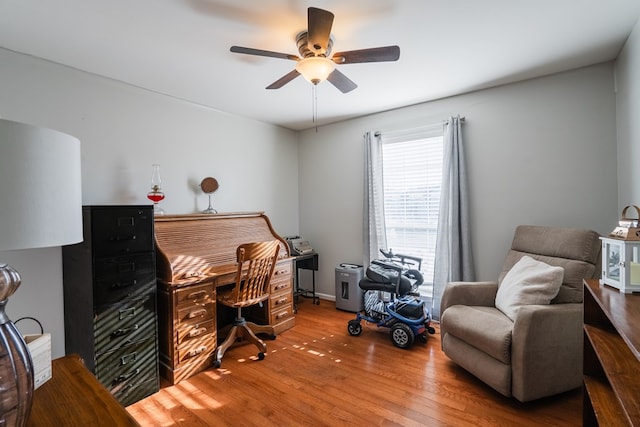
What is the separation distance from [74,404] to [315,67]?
1937 mm

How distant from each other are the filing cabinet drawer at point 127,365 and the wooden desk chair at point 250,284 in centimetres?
52

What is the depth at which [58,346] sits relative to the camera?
87.8 inches

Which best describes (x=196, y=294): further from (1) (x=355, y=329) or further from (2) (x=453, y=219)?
(2) (x=453, y=219)

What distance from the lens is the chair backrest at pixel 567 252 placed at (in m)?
2.20

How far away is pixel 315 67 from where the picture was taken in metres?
1.88

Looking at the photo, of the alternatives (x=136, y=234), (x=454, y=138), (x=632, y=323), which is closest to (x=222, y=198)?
(x=136, y=234)

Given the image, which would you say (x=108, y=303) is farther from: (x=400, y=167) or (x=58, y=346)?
(x=400, y=167)

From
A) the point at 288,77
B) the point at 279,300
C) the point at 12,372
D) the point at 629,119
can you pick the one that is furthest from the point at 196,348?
the point at 629,119

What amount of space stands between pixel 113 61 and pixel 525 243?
3732 mm

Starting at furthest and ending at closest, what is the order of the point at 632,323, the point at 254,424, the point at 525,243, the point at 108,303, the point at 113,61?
the point at 525,243
the point at 113,61
the point at 108,303
the point at 254,424
the point at 632,323

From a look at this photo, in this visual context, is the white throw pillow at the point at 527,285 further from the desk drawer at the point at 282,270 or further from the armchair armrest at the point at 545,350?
the desk drawer at the point at 282,270

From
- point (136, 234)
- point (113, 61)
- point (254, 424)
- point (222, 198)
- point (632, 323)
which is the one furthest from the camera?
point (222, 198)

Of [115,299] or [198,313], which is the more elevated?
[115,299]

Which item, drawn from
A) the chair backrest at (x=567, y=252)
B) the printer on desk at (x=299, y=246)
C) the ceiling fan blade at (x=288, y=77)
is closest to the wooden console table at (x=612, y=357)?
the chair backrest at (x=567, y=252)
